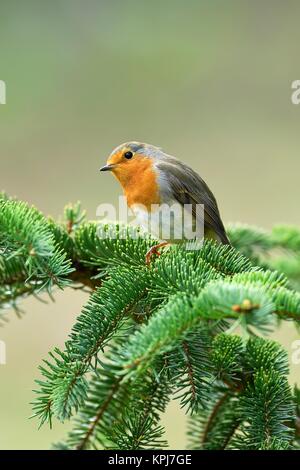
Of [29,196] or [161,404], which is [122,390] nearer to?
Answer: [161,404]

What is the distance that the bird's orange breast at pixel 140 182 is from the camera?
2.15 meters

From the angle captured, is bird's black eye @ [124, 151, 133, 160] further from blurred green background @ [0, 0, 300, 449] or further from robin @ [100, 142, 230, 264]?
blurred green background @ [0, 0, 300, 449]

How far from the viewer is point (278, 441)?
1.22 metres

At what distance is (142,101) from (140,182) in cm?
465

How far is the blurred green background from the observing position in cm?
525

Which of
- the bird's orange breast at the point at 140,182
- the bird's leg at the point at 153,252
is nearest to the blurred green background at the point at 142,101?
the bird's orange breast at the point at 140,182

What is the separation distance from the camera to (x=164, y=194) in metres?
2.16

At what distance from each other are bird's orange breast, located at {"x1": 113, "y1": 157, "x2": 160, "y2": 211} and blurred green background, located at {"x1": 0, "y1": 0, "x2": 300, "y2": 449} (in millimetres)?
1980

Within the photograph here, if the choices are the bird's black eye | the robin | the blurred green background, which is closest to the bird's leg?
the robin

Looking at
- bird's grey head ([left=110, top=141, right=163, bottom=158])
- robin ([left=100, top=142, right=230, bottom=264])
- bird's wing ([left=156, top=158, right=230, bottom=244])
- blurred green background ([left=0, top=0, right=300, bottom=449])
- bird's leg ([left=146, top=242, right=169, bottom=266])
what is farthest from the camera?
blurred green background ([left=0, top=0, right=300, bottom=449])

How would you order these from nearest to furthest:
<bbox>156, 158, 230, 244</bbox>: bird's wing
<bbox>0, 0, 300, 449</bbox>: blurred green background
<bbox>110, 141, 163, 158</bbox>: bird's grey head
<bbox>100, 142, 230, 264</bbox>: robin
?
<bbox>100, 142, 230, 264</bbox>: robin
<bbox>156, 158, 230, 244</bbox>: bird's wing
<bbox>110, 141, 163, 158</bbox>: bird's grey head
<bbox>0, 0, 300, 449</bbox>: blurred green background

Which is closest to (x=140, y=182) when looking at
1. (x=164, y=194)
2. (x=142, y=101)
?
(x=164, y=194)

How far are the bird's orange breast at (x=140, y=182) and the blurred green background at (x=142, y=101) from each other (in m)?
1.98

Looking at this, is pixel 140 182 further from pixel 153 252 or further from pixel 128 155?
pixel 153 252
